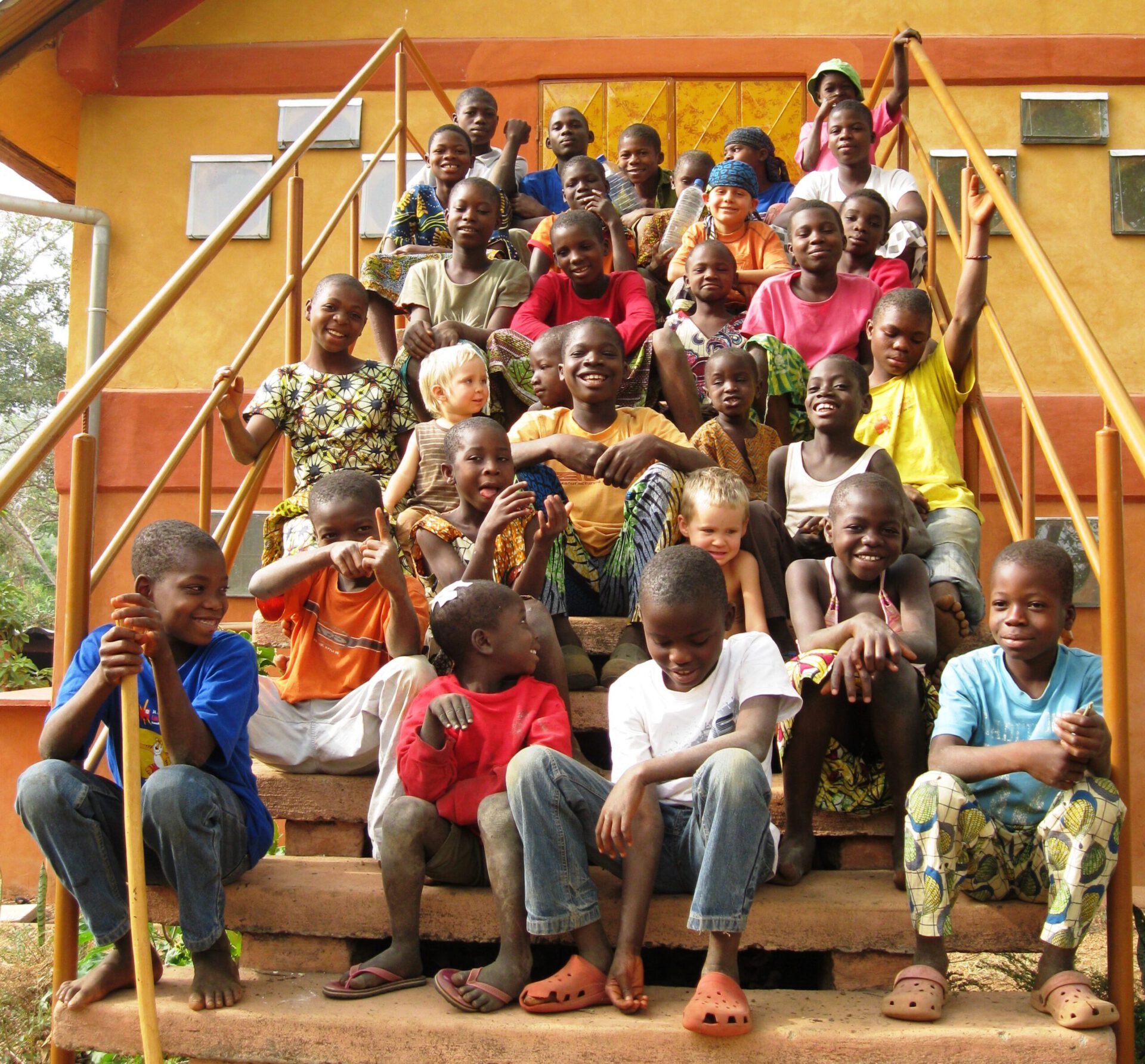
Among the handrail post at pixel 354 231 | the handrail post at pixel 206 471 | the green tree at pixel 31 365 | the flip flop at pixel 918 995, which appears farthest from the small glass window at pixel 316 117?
the green tree at pixel 31 365

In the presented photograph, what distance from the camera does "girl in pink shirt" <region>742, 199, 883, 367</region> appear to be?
5.16 m

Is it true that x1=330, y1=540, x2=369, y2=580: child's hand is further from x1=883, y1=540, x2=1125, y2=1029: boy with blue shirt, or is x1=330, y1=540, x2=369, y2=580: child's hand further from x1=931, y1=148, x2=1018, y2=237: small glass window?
x1=931, y1=148, x2=1018, y2=237: small glass window

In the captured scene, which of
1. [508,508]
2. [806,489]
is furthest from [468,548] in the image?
[806,489]

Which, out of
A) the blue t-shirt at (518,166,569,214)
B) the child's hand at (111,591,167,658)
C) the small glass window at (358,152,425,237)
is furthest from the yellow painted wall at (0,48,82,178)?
the child's hand at (111,591,167,658)

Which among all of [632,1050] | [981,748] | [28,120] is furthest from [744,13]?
[632,1050]

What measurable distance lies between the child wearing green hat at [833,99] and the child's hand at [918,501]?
2966 mm

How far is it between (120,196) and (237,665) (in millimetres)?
6204

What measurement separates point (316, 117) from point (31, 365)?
54.8 feet

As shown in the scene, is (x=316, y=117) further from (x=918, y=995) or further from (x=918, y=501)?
(x=918, y=995)

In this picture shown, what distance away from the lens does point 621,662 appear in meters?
3.66

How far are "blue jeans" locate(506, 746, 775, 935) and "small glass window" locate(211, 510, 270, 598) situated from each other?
5.01 meters

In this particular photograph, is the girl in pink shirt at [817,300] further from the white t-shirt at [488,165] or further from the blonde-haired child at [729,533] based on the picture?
A: the white t-shirt at [488,165]

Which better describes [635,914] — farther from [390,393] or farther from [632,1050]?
[390,393]

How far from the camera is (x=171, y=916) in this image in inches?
115
